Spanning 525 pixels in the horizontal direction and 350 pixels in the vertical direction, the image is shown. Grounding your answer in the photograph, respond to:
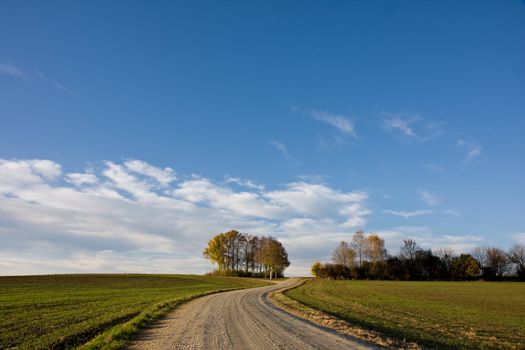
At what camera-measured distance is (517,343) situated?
1738 centimetres

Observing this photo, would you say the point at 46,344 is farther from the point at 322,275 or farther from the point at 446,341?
the point at 322,275

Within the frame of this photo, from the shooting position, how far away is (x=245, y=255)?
420 ft

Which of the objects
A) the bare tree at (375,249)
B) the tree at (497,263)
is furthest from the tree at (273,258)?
the tree at (497,263)

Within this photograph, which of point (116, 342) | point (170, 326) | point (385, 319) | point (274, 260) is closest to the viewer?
point (116, 342)

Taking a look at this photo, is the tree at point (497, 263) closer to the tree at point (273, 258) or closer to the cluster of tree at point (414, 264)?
the cluster of tree at point (414, 264)

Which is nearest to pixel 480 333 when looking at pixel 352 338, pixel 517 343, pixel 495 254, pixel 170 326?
pixel 517 343

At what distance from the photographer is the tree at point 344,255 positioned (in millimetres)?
127344

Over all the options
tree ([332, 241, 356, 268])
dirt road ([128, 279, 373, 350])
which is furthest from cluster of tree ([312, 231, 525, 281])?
dirt road ([128, 279, 373, 350])

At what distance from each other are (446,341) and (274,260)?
342 feet

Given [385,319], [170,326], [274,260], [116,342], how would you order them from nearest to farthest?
1. [116,342]
2. [170,326]
3. [385,319]
4. [274,260]

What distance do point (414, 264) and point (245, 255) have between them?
182ft

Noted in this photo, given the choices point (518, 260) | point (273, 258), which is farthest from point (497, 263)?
point (273, 258)

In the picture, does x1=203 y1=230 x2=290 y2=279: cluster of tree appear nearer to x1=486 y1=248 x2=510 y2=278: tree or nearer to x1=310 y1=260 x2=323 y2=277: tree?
x1=310 y1=260 x2=323 y2=277: tree

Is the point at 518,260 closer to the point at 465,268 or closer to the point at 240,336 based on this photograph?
the point at 465,268
